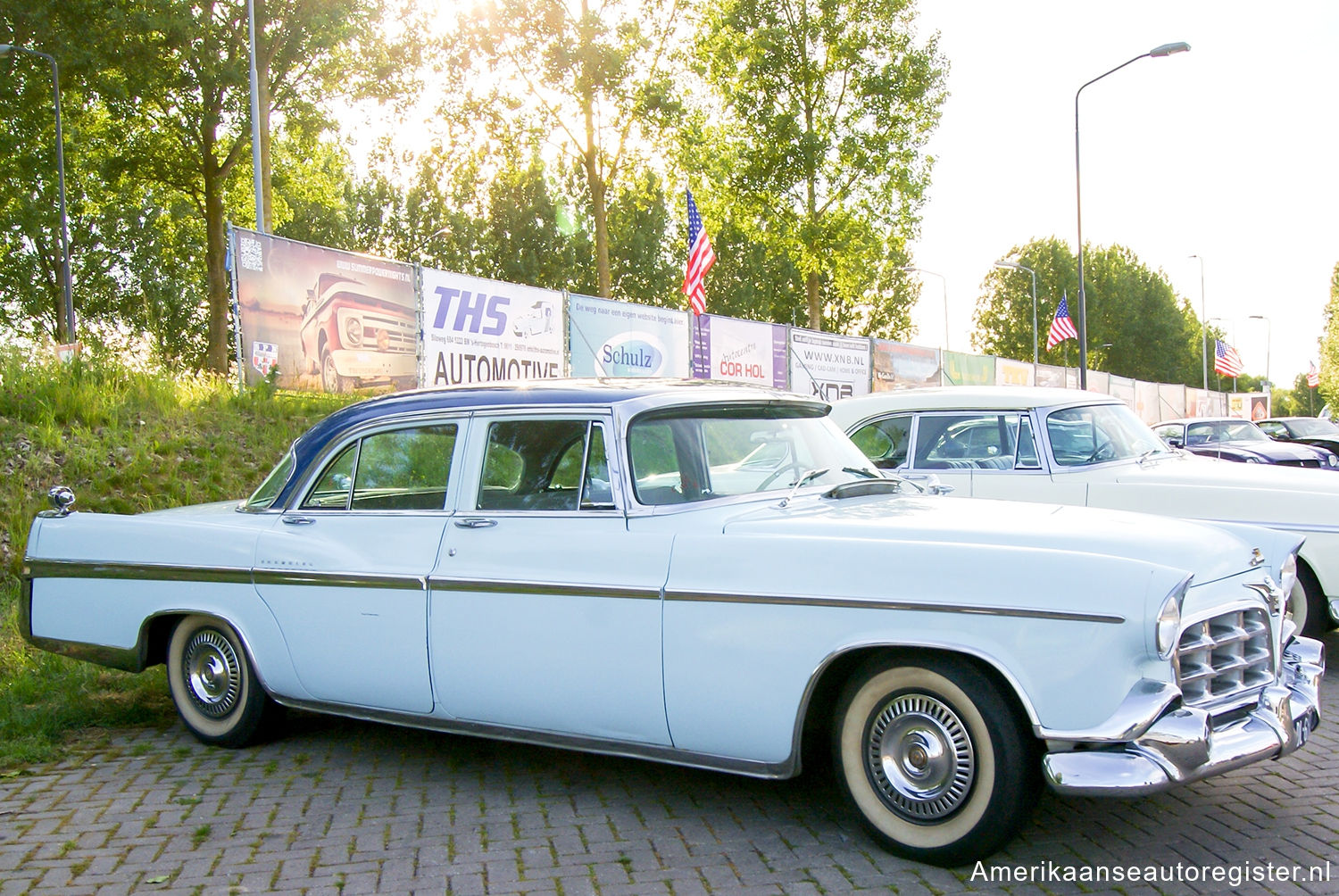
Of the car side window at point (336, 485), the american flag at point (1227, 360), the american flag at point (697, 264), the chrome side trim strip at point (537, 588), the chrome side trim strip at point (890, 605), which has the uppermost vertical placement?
the american flag at point (697, 264)

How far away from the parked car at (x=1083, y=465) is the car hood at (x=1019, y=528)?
7.56 feet

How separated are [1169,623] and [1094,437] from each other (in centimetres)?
450

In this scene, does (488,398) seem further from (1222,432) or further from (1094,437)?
(1222,432)

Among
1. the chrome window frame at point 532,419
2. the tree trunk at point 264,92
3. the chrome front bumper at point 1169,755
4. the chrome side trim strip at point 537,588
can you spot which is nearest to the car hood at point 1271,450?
the chrome front bumper at point 1169,755

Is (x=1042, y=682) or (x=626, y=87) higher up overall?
(x=626, y=87)

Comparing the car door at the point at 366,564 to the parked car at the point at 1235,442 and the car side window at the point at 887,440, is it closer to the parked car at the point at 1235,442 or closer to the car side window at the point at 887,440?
the car side window at the point at 887,440

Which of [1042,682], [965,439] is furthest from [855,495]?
[965,439]

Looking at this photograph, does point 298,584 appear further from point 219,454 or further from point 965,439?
point 219,454

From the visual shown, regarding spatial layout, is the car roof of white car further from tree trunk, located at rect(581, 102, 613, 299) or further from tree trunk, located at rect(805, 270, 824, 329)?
tree trunk, located at rect(805, 270, 824, 329)

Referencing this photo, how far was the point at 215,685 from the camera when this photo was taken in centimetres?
523

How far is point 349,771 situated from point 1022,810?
9.68ft

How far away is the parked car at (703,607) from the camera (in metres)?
3.30

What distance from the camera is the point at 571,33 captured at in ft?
82.7

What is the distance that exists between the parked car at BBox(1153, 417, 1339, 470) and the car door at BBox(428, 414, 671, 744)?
42.2 ft
